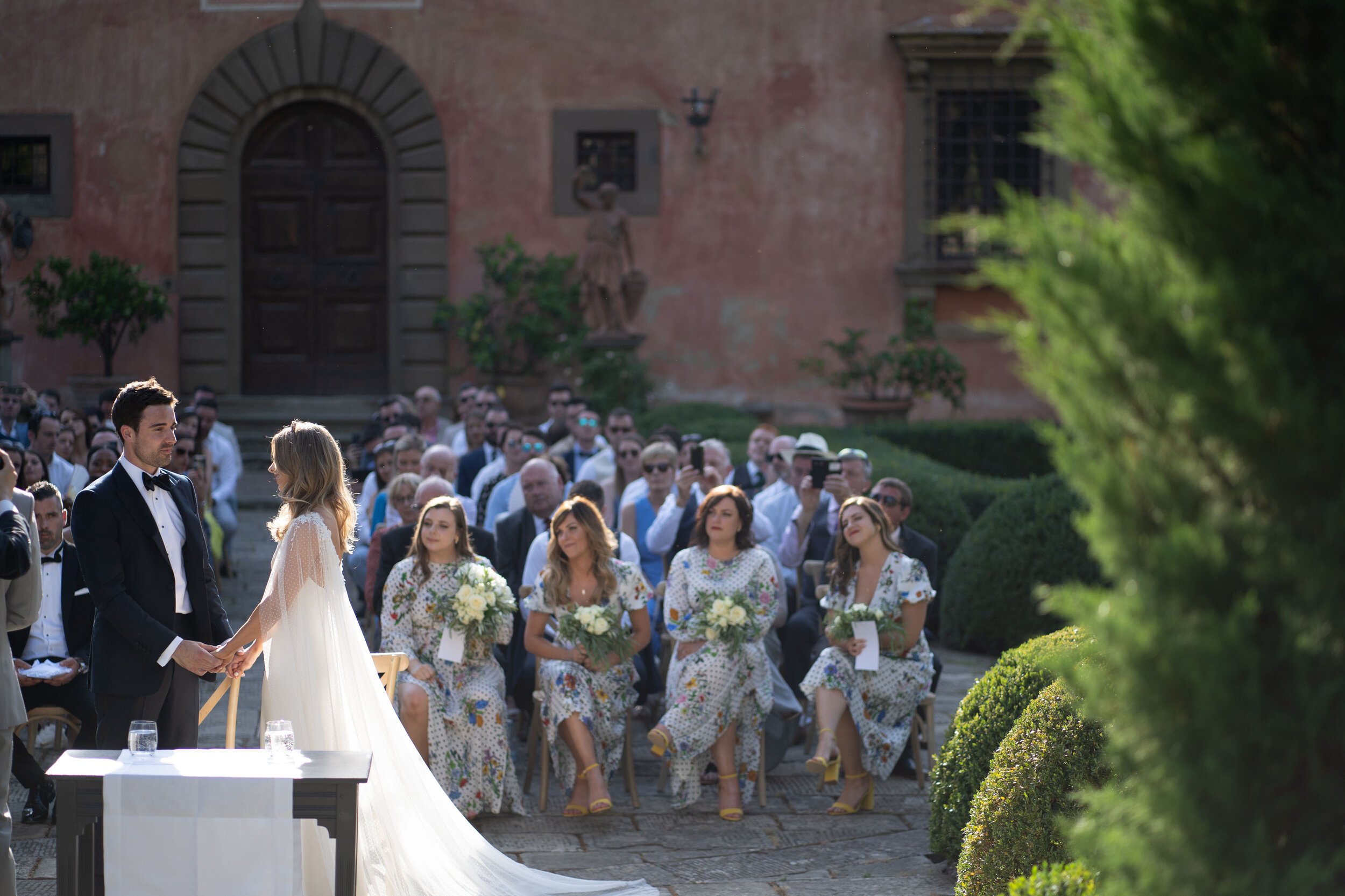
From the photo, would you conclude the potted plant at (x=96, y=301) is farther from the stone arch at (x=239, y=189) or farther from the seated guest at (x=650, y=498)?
the seated guest at (x=650, y=498)

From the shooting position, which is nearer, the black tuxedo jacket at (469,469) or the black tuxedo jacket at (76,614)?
Answer: the black tuxedo jacket at (76,614)

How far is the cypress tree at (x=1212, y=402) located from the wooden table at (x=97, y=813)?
2295 millimetres

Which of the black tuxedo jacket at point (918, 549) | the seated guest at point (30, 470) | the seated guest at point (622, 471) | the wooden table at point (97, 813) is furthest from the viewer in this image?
the seated guest at point (622, 471)

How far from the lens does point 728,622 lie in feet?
22.0

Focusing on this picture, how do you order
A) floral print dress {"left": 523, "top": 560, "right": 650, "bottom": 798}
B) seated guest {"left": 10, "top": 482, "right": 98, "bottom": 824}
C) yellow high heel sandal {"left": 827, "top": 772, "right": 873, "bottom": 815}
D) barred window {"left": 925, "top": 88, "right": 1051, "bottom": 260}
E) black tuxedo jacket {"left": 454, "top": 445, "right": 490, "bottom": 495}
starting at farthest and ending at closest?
1. barred window {"left": 925, "top": 88, "right": 1051, "bottom": 260}
2. black tuxedo jacket {"left": 454, "top": 445, "right": 490, "bottom": 495}
3. floral print dress {"left": 523, "top": 560, "right": 650, "bottom": 798}
4. yellow high heel sandal {"left": 827, "top": 772, "right": 873, "bottom": 815}
5. seated guest {"left": 10, "top": 482, "right": 98, "bottom": 824}

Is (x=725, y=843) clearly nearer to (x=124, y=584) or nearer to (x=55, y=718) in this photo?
(x=124, y=584)

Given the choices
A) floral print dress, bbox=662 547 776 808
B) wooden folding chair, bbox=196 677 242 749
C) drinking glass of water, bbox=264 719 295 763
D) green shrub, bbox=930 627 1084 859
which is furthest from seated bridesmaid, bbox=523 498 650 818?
drinking glass of water, bbox=264 719 295 763

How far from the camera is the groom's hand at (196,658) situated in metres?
4.79

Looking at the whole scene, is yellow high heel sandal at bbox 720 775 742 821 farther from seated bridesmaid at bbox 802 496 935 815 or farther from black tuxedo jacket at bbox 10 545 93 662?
black tuxedo jacket at bbox 10 545 93 662

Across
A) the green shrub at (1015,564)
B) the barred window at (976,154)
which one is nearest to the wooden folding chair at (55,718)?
the green shrub at (1015,564)

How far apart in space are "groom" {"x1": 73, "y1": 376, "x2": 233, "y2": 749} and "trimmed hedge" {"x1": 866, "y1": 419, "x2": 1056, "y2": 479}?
11.5m

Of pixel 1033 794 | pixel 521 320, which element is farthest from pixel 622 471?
pixel 521 320

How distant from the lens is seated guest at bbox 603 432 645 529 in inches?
373

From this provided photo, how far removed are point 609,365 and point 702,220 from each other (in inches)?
99.9
